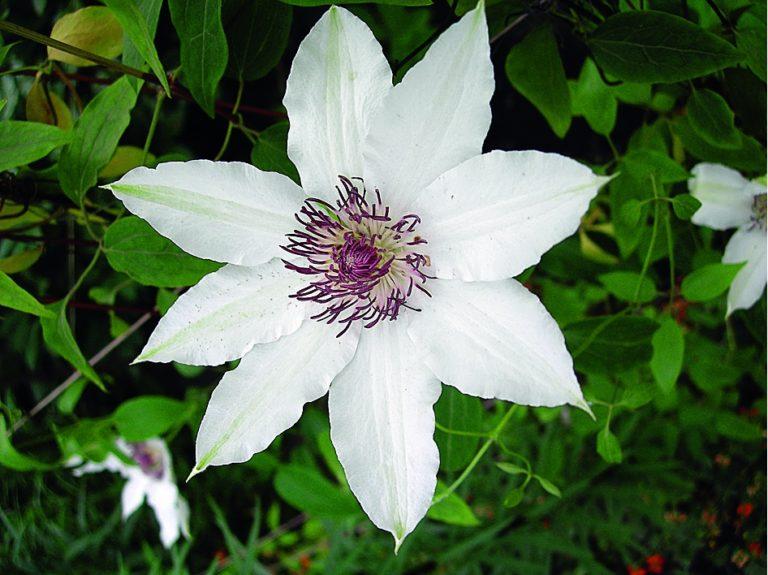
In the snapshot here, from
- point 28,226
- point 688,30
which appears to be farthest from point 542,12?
point 28,226

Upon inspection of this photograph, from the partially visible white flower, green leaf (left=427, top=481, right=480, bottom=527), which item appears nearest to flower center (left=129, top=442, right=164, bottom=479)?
the partially visible white flower

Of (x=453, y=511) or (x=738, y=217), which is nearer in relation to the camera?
(x=738, y=217)

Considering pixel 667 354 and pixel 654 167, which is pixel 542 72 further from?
pixel 667 354

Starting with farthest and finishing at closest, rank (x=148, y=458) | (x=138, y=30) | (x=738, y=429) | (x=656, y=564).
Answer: (x=148, y=458) → (x=656, y=564) → (x=738, y=429) → (x=138, y=30)

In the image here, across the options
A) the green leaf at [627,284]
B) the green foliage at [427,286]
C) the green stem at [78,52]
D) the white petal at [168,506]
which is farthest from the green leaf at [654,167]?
the white petal at [168,506]

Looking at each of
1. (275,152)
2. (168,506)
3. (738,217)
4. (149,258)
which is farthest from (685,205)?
(168,506)

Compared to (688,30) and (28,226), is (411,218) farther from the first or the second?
(28,226)
